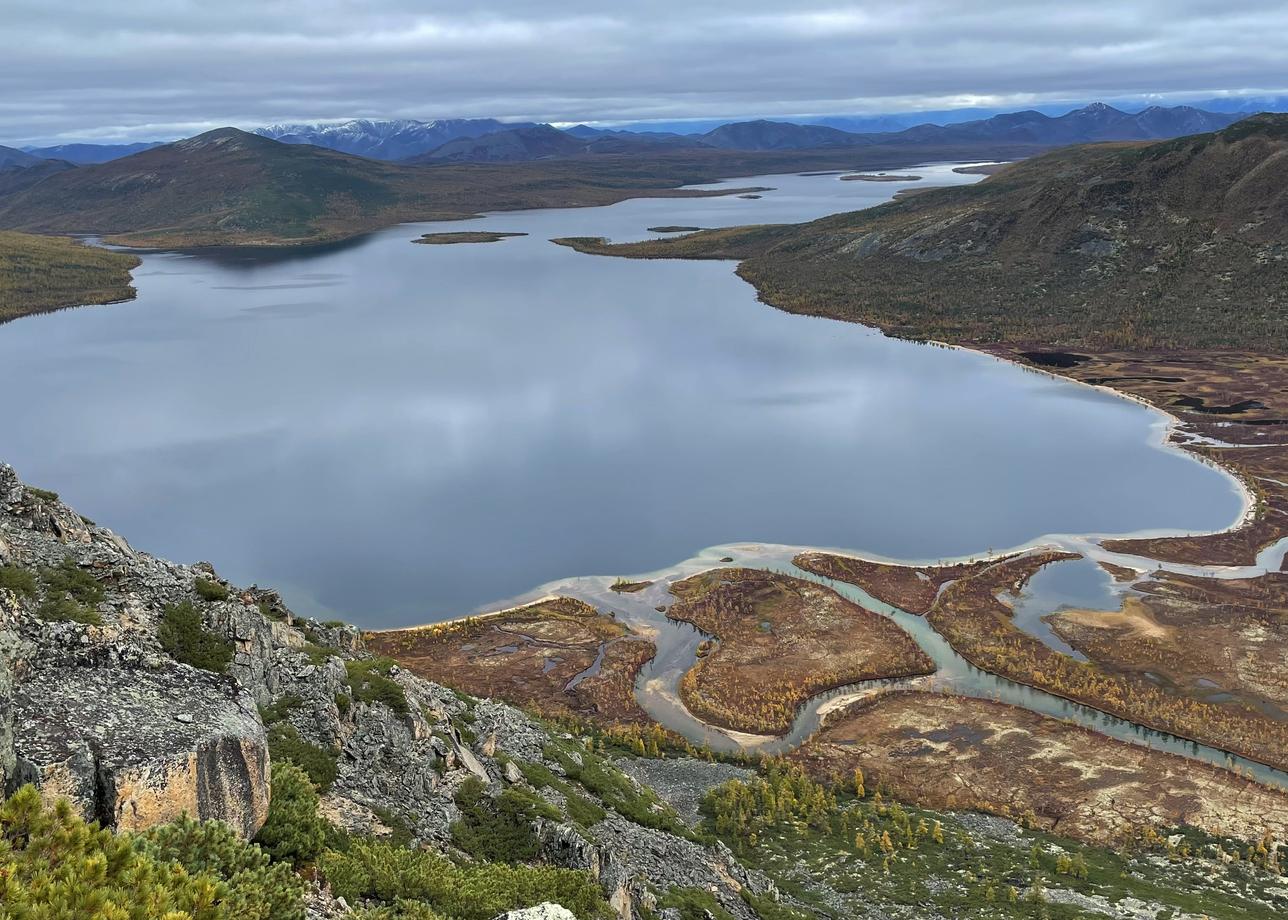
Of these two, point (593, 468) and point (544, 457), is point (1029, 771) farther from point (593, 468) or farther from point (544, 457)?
point (544, 457)

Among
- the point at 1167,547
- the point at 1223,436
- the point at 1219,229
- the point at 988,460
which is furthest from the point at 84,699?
the point at 1219,229

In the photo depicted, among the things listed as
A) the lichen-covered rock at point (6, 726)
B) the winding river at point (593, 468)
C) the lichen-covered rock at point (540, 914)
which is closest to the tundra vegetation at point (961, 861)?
the winding river at point (593, 468)

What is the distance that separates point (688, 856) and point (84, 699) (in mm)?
24830

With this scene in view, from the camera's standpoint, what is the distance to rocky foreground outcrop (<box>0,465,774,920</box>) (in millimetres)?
20438

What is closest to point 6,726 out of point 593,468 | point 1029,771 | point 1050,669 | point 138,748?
point 138,748

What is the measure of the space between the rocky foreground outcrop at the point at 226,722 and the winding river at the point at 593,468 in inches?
834

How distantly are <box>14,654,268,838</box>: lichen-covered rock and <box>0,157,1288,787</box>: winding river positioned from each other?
39.2 meters

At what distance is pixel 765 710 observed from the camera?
60.2 metres

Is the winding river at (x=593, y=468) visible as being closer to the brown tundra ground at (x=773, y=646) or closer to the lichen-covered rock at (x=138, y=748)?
the brown tundra ground at (x=773, y=646)

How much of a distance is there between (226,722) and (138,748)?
2385 millimetres

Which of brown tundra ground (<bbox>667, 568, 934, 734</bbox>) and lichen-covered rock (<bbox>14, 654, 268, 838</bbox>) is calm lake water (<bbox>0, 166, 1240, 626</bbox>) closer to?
brown tundra ground (<bbox>667, 568, 934, 734</bbox>)

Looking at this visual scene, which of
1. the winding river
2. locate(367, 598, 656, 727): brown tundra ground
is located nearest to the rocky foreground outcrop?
locate(367, 598, 656, 727): brown tundra ground

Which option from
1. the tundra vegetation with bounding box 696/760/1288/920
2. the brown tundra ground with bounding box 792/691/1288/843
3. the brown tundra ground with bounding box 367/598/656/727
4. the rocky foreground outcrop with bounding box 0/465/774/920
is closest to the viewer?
the rocky foreground outcrop with bounding box 0/465/774/920

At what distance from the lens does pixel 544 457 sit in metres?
106
